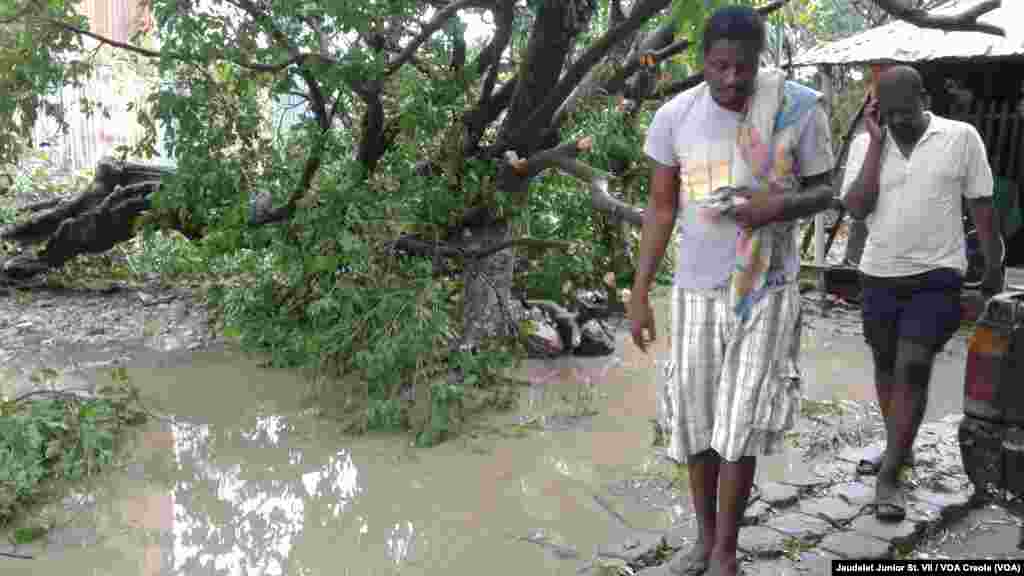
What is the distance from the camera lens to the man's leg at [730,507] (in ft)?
9.47

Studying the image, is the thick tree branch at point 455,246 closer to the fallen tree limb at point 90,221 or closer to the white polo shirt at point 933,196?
the white polo shirt at point 933,196

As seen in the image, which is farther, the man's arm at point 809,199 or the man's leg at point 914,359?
the man's leg at point 914,359

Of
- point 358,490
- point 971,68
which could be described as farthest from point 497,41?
point 971,68

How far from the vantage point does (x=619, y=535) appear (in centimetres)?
385

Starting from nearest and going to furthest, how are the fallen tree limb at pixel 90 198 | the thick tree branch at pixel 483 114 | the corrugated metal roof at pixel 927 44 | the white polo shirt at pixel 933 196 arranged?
the white polo shirt at pixel 933 196, the thick tree branch at pixel 483 114, the corrugated metal roof at pixel 927 44, the fallen tree limb at pixel 90 198

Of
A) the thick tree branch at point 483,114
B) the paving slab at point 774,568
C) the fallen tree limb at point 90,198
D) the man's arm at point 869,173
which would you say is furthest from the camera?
the fallen tree limb at point 90,198

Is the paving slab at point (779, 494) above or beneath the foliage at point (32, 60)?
beneath

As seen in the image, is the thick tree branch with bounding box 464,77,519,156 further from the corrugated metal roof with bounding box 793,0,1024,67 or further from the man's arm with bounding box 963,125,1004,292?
the corrugated metal roof with bounding box 793,0,1024,67

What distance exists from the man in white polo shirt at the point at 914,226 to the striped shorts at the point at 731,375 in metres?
1.09

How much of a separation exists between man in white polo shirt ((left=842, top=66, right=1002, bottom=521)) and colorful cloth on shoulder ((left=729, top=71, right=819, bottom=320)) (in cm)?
114

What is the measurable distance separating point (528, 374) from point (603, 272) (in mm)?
912

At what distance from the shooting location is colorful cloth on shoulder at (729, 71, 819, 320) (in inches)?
112

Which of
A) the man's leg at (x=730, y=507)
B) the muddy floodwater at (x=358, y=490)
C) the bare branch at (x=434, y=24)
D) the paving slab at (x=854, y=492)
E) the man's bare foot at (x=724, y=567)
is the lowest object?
the muddy floodwater at (x=358, y=490)

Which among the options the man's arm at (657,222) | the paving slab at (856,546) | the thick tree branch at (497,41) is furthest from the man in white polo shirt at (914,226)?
the thick tree branch at (497,41)
